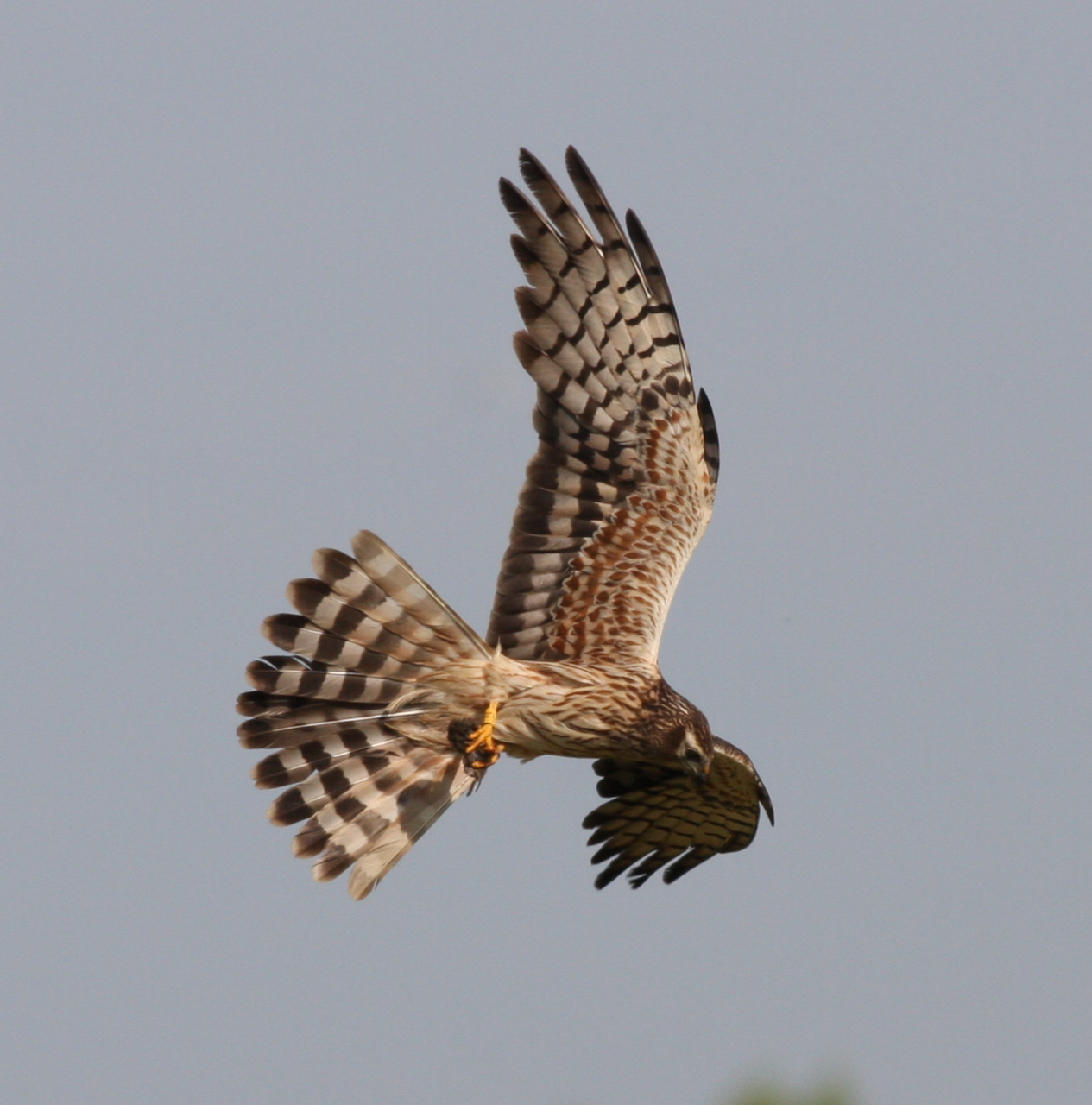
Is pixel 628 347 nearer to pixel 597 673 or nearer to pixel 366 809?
pixel 597 673

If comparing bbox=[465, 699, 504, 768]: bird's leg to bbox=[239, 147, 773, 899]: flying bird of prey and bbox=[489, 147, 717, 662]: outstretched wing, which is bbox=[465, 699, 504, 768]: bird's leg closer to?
bbox=[239, 147, 773, 899]: flying bird of prey

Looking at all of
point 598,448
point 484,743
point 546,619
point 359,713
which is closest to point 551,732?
point 484,743

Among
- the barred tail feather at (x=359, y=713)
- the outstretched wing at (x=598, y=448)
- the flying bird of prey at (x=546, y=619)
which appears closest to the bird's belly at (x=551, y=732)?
the flying bird of prey at (x=546, y=619)

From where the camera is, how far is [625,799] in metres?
9.96

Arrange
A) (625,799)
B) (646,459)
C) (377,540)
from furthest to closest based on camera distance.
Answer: (625,799) → (646,459) → (377,540)

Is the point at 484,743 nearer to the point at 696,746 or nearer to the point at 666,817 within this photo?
the point at 696,746

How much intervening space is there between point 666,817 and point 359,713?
6.47ft

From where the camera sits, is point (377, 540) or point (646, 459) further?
point (646, 459)

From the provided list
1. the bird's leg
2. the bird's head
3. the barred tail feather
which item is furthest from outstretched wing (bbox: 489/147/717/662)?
the barred tail feather

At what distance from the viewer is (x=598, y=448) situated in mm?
8984

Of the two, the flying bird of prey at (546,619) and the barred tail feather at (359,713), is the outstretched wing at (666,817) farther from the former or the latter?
the barred tail feather at (359,713)

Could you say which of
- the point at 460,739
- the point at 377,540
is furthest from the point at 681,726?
the point at 377,540

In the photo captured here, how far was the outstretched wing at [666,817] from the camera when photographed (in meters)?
9.56

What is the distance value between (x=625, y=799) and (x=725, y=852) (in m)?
0.61
